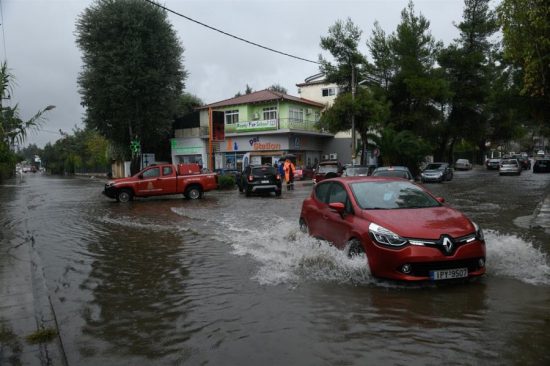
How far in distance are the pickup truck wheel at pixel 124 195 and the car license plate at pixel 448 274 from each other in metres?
17.2

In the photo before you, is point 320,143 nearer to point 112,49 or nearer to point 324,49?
point 324,49

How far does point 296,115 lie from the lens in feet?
144

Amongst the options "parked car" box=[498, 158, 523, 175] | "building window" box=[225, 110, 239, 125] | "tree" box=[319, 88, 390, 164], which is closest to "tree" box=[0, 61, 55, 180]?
"tree" box=[319, 88, 390, 164]

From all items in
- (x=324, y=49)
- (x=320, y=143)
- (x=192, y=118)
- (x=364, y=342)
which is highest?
(x=324, y=49)

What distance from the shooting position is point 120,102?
123 ft

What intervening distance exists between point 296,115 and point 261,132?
11.8ft

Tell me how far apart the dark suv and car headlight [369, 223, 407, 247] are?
1655 cm

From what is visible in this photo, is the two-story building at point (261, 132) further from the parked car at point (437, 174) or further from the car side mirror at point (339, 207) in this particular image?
the car side mirror at point (339, 207)

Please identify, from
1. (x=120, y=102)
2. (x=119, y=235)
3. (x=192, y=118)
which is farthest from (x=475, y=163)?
(x=119, y=235)

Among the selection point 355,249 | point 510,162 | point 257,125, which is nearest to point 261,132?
point 257,125

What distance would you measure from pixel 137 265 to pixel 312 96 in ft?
158

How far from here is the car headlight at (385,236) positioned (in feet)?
19.6

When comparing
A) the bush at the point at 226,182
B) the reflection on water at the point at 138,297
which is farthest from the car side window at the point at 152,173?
the reflection on water at the point at 138,297

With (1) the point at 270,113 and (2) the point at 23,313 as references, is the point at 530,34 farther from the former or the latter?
(1) the point at 270,113
